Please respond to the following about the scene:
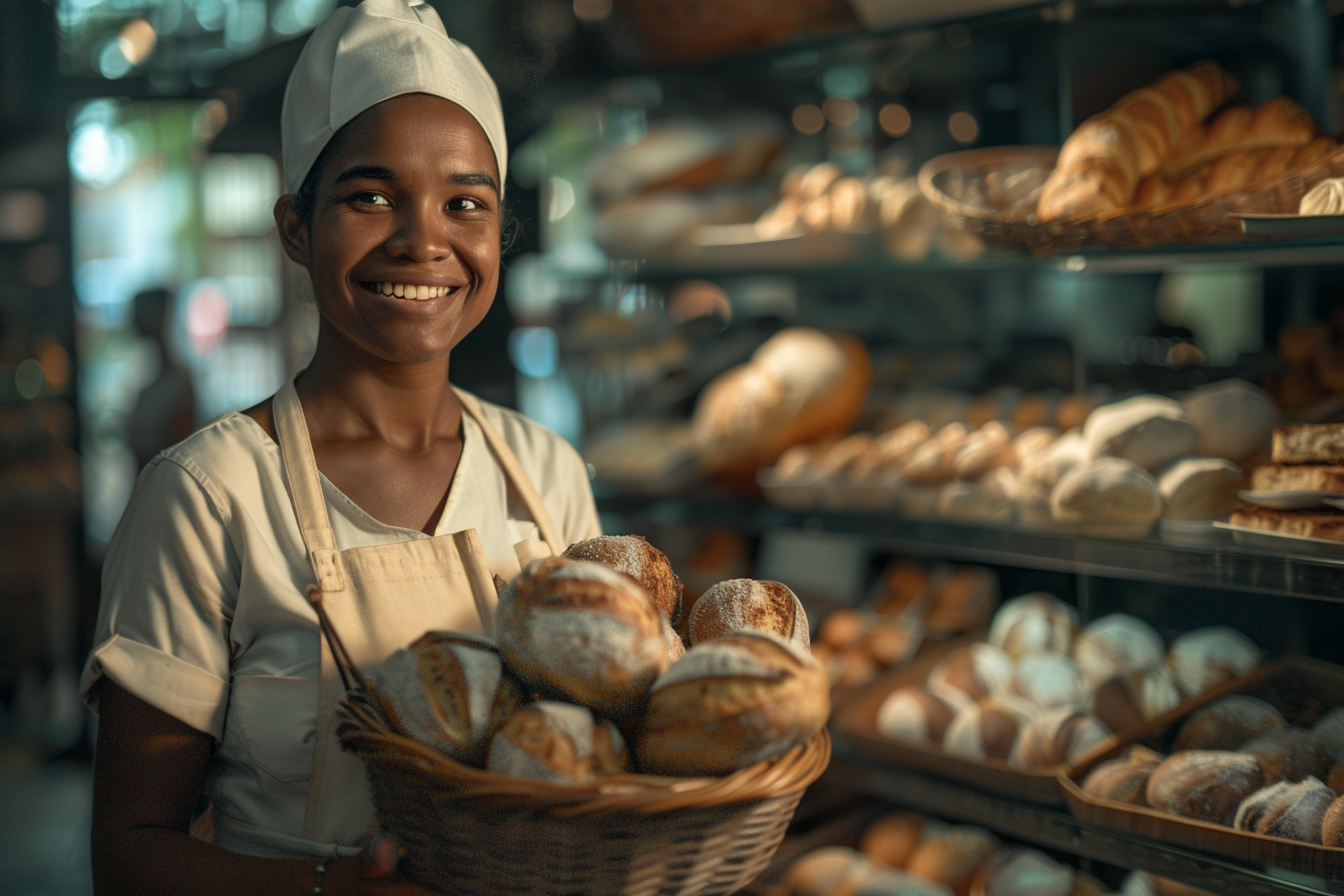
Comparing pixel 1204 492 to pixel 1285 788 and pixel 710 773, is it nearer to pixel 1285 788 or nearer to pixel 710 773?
pixel 1285 788

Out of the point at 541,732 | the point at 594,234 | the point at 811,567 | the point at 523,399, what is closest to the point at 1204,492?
the point at 811,567

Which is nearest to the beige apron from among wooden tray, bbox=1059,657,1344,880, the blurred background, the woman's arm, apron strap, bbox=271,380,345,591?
apron strap, bbox=271,380,345,591

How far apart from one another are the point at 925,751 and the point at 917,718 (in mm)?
85

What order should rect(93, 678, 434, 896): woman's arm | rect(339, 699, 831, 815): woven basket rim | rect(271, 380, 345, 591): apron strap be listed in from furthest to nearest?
rect(271, 380, 345, 591): apron strap
rect(93, 678, 434, 896): woman's arm
rect(339, 699, 831, 815): woven basket rim

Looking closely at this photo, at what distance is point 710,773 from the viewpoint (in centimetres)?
80

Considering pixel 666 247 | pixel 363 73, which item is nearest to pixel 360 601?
pixel 363 73

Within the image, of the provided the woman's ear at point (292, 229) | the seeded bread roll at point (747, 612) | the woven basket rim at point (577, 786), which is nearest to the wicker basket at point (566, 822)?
the woven basket rim at point (577, 786)

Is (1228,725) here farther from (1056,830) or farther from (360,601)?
(360,601)

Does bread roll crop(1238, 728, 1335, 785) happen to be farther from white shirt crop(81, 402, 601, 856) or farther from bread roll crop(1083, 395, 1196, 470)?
white shirt crop(81, 402, 601, 856)

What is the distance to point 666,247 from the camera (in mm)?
2523

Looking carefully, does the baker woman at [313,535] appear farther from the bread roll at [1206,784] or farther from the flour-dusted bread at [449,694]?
the bread roll at [1206,784]

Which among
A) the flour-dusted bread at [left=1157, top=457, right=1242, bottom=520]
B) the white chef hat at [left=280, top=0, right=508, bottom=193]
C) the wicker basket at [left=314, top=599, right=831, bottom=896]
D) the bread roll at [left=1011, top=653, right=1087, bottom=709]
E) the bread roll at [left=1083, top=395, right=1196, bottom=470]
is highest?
the white chef hat at [left=280, top=0, right=508, bottom=193]

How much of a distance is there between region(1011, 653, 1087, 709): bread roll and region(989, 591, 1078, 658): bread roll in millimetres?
49

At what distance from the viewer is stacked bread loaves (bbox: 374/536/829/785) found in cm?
79
